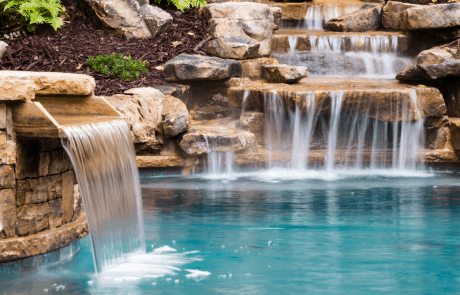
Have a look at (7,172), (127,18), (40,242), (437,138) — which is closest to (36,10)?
(127,18)

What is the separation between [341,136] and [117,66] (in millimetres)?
4995

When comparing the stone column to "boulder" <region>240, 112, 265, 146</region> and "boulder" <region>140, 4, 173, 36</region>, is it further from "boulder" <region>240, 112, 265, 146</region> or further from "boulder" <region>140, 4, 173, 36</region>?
"boulder" <region>140, 4, 173, 36</region>

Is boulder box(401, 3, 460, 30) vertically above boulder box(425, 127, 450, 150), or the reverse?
boulder box(401, 3, 460, 30)

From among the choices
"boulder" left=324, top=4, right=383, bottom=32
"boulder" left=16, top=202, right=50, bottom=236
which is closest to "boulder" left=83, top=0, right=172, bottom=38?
"boulder" left=324, top=4, right=383, bottom=32

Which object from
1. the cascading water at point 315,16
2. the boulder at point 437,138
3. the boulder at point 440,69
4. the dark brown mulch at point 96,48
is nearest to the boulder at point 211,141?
the dark brown mulch at point 96,48

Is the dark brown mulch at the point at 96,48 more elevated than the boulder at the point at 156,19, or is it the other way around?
the boulder at the point at 156,19

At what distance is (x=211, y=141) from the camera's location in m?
9.55

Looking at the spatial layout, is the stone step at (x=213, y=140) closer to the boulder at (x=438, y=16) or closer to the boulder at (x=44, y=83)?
the boulder at (x=44, y=83)

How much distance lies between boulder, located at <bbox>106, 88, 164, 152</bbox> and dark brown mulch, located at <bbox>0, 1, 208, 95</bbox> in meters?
0.96

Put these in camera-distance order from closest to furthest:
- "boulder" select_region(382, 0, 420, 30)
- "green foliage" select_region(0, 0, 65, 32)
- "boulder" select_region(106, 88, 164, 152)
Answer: "boulder" select_region(106, 88, 164, 152) → "green foliage" select_region(0, 0, 65, 32) → "boulder" select_region(382, 0, 420, 30)

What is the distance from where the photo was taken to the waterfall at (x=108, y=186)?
Result: 4.49 m

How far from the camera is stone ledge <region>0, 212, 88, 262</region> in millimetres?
4348

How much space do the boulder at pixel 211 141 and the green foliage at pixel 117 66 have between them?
7.35 feet

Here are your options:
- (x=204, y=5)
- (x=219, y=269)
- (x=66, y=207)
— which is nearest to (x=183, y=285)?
(x=219, y=269)
